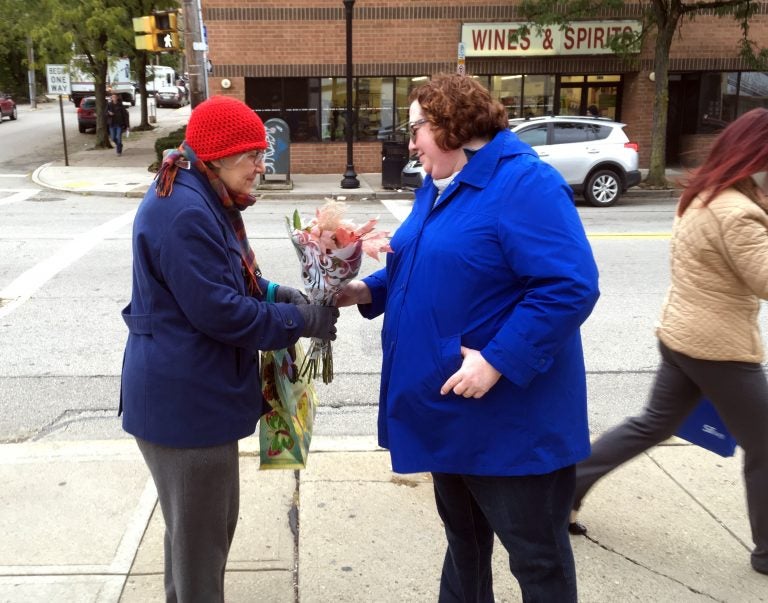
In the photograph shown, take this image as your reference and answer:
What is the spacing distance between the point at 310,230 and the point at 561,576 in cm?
130

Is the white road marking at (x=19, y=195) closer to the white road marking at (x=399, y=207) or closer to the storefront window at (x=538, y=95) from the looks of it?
the white road marking at (x=399, y=207)

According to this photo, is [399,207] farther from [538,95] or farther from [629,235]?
[538,95]

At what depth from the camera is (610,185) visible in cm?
1447

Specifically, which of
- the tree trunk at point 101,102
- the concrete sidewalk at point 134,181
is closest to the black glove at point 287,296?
the concrete sidewalk at point 134,181

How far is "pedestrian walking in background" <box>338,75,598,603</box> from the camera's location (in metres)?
2.04

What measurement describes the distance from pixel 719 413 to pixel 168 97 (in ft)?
165

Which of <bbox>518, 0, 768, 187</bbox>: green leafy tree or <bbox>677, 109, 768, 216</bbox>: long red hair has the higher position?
<bbox>518, 0, 768, 187</bbox>: green leafy tree

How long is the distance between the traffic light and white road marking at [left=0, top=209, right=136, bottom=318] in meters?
4.32

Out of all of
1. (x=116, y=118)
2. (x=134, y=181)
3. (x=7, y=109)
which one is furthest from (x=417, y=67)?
(x=7, y=109)

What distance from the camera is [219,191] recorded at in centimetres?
224

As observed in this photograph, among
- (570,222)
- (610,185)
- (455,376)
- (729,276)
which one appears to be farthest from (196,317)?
(610,185)

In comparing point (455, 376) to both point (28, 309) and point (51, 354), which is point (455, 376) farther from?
point (28, 309)

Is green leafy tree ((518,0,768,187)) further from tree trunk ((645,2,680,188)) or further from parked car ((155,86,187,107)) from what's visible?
parked car ((155,86,187,107))

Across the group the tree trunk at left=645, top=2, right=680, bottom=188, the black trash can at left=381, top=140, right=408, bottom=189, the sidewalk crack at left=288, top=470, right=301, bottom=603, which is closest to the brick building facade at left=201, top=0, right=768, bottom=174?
the black trash can at left=381, top=140, right=408, bottom=189
